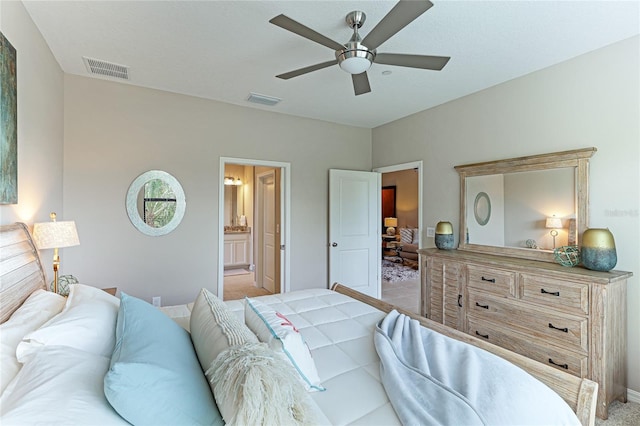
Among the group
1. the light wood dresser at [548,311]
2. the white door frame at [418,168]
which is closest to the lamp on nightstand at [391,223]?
the white door frame at [418,168]

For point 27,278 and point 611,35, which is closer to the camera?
point 27,278

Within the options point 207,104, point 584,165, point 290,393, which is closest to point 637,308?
point 584,165

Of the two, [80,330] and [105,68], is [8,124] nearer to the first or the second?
[80,330]

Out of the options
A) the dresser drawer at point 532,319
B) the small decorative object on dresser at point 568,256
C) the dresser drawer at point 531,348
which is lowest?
the dresser drawer at point 531,348

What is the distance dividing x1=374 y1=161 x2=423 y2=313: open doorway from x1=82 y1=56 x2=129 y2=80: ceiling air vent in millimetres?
3506

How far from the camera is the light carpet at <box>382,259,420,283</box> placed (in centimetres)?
608

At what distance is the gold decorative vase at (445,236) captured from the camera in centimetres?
342

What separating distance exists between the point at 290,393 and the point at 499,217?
3.06 metres

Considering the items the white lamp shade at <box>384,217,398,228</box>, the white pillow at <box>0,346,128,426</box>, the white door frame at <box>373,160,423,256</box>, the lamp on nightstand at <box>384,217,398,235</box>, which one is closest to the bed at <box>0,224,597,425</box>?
the white pillow at <box>0,346,128,426</box>

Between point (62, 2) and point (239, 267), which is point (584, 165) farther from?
point (239, 267)

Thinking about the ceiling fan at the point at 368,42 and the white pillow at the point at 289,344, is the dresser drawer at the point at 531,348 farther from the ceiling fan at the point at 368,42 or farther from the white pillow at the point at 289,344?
the ceiling fan at the point at 368,42

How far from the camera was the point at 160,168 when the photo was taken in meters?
3.36

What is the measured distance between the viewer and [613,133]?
2357 mm

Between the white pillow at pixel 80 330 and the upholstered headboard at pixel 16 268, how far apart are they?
284 mm
